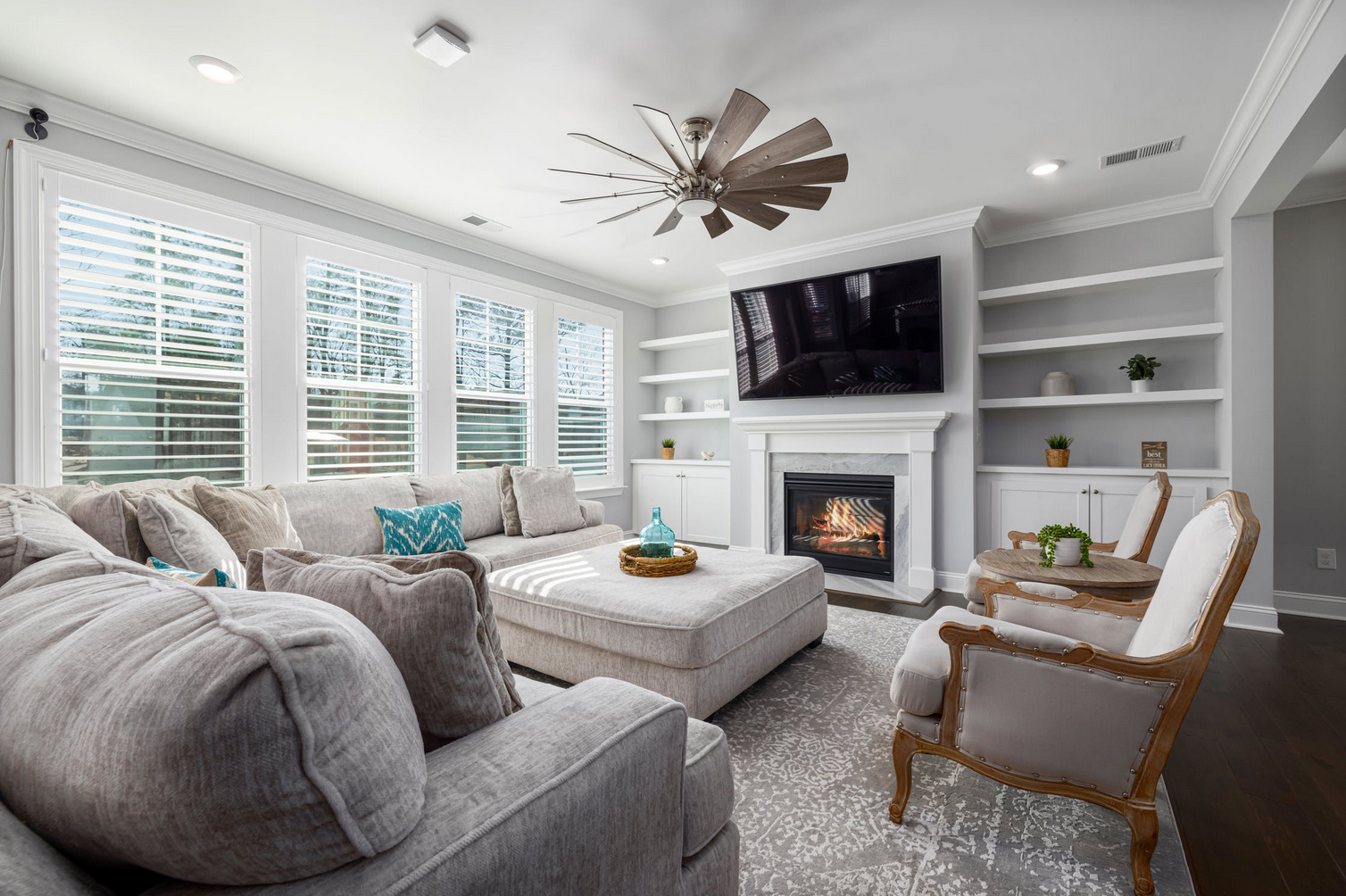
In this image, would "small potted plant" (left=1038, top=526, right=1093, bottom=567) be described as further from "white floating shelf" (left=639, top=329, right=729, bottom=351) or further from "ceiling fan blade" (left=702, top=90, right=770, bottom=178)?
"white floating shelf" (left=639, top=329, right=729, bottom=351)

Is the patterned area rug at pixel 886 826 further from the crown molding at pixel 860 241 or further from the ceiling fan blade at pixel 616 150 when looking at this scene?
the crown molding at pixel 860 241

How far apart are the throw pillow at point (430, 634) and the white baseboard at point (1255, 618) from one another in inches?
164

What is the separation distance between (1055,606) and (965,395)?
2412 mm

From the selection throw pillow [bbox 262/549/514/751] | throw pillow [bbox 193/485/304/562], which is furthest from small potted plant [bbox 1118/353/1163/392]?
throw pillow [bbox 193/485/304/562]

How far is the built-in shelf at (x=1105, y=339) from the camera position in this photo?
12.0ft

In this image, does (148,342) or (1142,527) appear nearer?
(1142,527)

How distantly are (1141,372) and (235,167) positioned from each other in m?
5.58

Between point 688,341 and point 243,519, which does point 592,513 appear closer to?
point 688,341

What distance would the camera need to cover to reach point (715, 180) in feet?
9.12

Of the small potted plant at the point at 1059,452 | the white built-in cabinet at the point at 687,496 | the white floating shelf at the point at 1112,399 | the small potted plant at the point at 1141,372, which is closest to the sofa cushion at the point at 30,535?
the white built-in cabinet at the point at 687,496

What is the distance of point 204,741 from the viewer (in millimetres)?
506

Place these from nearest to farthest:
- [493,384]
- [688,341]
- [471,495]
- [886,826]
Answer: [886,826], [471,495], [493,384], [688,341]

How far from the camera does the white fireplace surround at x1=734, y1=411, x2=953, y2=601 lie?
13.8 ft

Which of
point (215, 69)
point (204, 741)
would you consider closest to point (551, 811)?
point (204, 741)
